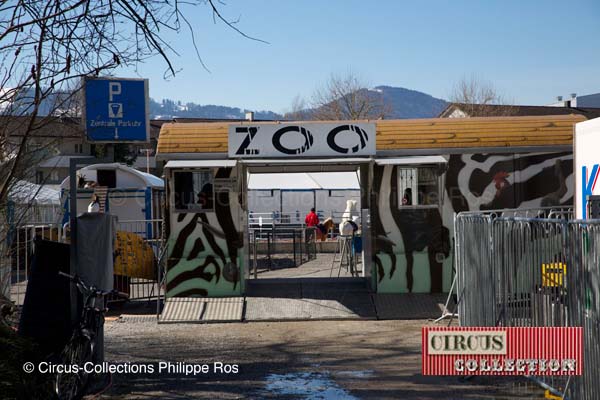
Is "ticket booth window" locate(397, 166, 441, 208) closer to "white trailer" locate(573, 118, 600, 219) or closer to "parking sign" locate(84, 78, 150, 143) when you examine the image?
"white trailer" locate(573, 118, 600, 219)

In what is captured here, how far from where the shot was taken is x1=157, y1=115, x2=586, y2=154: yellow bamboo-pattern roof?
1609 cm

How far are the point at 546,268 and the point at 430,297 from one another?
7834mm

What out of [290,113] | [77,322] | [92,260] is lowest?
[77,322]

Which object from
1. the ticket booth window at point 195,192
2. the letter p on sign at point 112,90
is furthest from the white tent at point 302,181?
the letter p on sign at point 112,90

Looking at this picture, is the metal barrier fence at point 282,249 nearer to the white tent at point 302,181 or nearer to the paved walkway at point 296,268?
the paved walkway at point 296,268

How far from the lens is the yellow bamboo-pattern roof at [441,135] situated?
1609cm

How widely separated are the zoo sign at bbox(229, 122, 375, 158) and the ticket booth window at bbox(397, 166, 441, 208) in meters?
1.02

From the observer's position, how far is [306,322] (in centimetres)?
1462

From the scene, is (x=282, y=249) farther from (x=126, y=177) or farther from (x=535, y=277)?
(x=535, y=277)

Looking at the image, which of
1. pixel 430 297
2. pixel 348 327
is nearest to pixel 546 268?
pixel 348 327

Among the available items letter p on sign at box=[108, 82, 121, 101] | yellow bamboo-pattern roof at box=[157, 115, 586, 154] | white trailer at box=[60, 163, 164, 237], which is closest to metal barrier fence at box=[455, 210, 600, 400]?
letter p on sign at box=[108, 82, 121, 101]

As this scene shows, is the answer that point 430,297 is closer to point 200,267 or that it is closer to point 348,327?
point 348,327

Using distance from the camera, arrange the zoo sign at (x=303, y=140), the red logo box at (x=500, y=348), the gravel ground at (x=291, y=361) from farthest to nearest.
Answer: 1. the zoo sign at (x=303, y=140)
2. the gravel ground at (x=291, y=361)
3. the red logo box at (x=500, y=348)

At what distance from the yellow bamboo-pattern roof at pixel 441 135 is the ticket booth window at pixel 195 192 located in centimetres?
47
